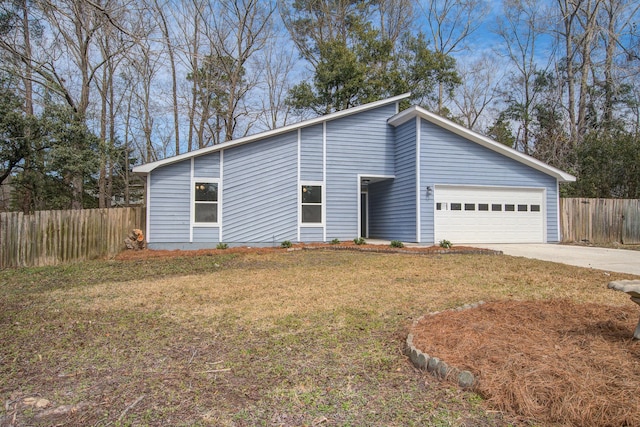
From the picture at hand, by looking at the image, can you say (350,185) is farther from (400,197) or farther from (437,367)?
(437,367)

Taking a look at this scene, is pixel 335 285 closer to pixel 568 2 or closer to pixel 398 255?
pixel 398 255

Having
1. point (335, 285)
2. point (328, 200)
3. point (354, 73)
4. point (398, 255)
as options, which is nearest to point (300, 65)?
point (354, 73)

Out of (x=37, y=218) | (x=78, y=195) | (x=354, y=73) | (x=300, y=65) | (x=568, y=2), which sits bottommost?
(x=37, y=218)

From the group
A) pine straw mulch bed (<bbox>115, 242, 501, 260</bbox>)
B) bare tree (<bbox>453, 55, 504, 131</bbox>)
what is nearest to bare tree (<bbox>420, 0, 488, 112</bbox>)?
bare tree (<bbox>453, 55, 504, 131</bbox>)

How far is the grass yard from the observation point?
2555 millimetres

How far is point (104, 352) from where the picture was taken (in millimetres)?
3621

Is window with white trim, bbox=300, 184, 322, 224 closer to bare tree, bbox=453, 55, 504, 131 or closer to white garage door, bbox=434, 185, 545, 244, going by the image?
white garage door, bbox=434, 185, 545, 244

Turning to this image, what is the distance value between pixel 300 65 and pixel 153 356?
79.6ft

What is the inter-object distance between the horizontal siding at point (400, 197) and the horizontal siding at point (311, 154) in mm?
2825

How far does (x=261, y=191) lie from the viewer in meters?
13.1

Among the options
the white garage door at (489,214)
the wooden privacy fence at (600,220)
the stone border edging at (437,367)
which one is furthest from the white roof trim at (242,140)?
the stone border edging at (437,367)

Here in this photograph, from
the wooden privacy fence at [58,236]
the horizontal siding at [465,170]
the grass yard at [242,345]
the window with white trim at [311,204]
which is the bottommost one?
the grass yard at [242,345]

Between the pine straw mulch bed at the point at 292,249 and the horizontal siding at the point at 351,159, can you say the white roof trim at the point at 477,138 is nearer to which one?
the horizontal siding at the point at 351,159

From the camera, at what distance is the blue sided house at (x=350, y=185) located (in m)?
12.5
